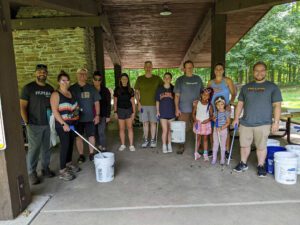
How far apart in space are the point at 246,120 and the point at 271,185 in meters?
0.88

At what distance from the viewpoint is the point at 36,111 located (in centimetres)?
371

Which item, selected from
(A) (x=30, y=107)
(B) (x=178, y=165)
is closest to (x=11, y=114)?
(A) (x=30, y=107)

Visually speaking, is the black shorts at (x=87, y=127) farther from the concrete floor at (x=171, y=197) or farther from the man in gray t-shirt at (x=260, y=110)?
the man in gray t-shirt at (x=260, y=110)

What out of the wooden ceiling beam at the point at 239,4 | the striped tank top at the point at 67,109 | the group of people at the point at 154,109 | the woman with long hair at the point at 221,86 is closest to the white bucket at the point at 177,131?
the group of people at the point at 154,109

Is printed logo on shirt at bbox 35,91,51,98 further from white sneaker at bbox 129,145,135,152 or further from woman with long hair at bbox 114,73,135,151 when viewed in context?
white sneaker at bbox 129,145,135,152

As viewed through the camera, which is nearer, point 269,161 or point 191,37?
point 269,161

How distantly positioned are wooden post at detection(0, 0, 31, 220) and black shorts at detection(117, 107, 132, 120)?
7.06 ft

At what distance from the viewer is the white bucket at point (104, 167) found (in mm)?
3682

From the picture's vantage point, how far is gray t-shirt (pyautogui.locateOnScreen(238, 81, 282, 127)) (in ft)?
12.0

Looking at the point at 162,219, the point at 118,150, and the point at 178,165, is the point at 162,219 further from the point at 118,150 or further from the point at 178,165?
the point at 118,150

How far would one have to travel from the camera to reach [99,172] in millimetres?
3734

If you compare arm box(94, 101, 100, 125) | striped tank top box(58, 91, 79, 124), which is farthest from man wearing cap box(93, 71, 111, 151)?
striped tank top box(58, 91, 79, 124)

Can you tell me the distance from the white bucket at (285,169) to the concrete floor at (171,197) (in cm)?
9

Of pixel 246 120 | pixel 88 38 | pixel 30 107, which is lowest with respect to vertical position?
pixel 246 120
